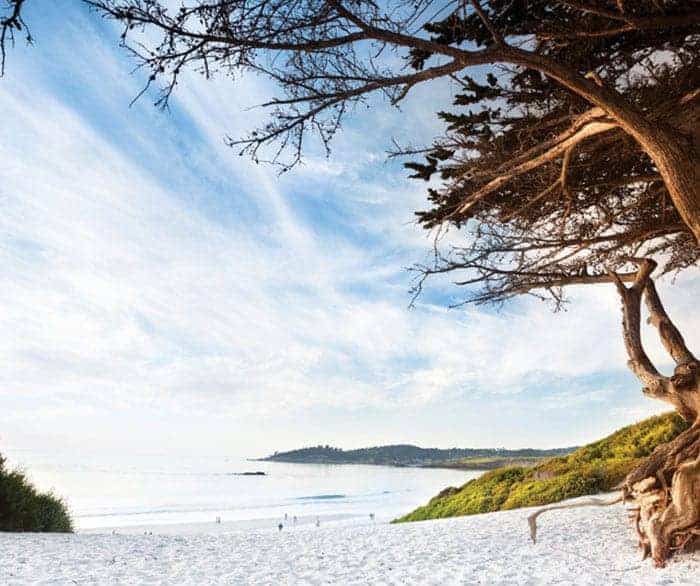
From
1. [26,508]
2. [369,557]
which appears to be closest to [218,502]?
[26,508]

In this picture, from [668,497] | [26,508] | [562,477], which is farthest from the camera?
[562,477]

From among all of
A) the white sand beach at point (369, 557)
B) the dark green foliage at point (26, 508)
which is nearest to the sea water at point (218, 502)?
the dark green foliage at point (26, 508)

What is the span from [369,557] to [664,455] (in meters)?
3.60

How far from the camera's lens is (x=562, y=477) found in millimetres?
13812

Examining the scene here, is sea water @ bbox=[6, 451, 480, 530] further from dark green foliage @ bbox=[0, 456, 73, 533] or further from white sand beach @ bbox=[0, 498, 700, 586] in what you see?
white sand beach @ bbox=[0, 498, 700, 586]

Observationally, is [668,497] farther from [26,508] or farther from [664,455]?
[26,508]

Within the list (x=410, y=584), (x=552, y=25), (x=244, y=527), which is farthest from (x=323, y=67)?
(x=244, y=527)

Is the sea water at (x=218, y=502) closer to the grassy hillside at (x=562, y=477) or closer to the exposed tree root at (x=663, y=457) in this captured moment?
the grassy hillside at (x=562, y=477)

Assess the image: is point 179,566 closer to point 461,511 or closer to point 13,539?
point 13,539

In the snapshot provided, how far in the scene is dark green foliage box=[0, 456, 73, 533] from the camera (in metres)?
11.3

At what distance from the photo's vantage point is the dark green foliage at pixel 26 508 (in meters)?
11.3

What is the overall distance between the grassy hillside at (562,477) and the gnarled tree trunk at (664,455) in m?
6.32

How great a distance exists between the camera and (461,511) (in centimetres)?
1483

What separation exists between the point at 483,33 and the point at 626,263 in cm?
440
